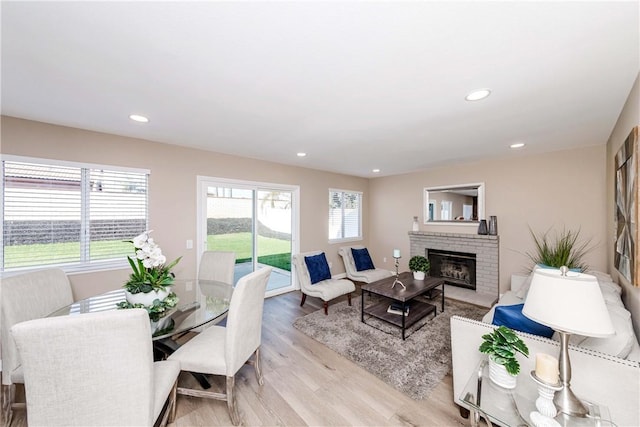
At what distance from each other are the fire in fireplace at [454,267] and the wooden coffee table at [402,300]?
4.54 feet

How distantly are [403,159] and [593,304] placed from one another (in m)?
3.32

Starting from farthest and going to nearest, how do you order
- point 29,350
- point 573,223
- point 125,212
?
point 573,223
point 125,212
point 29,350

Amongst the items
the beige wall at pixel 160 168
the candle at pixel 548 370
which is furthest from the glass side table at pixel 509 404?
the beige wall at pixel 160 168

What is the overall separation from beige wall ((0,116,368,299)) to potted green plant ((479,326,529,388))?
11.5ft

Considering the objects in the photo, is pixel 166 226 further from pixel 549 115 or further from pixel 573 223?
pixel 573 223

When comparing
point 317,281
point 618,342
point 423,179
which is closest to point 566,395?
point 618,342

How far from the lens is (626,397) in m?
1.19

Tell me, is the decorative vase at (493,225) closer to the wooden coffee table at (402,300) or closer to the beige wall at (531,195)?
the beige wall at (531,195)

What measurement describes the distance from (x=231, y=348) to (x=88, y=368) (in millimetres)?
781

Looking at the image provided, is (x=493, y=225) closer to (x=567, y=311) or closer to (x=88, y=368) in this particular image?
(x=567, y=311)

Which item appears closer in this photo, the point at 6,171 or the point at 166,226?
the point at 6,171

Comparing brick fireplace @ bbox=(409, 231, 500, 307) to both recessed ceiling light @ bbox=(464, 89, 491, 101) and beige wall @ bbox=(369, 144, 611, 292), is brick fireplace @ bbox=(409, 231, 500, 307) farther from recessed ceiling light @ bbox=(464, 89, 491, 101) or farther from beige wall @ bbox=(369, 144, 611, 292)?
recessed ceiling light @ bbox=(464, 89, 491, 101)

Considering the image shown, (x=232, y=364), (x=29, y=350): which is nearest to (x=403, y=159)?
Result: (x=232, y=364)

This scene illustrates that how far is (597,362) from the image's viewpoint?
1.26 m
